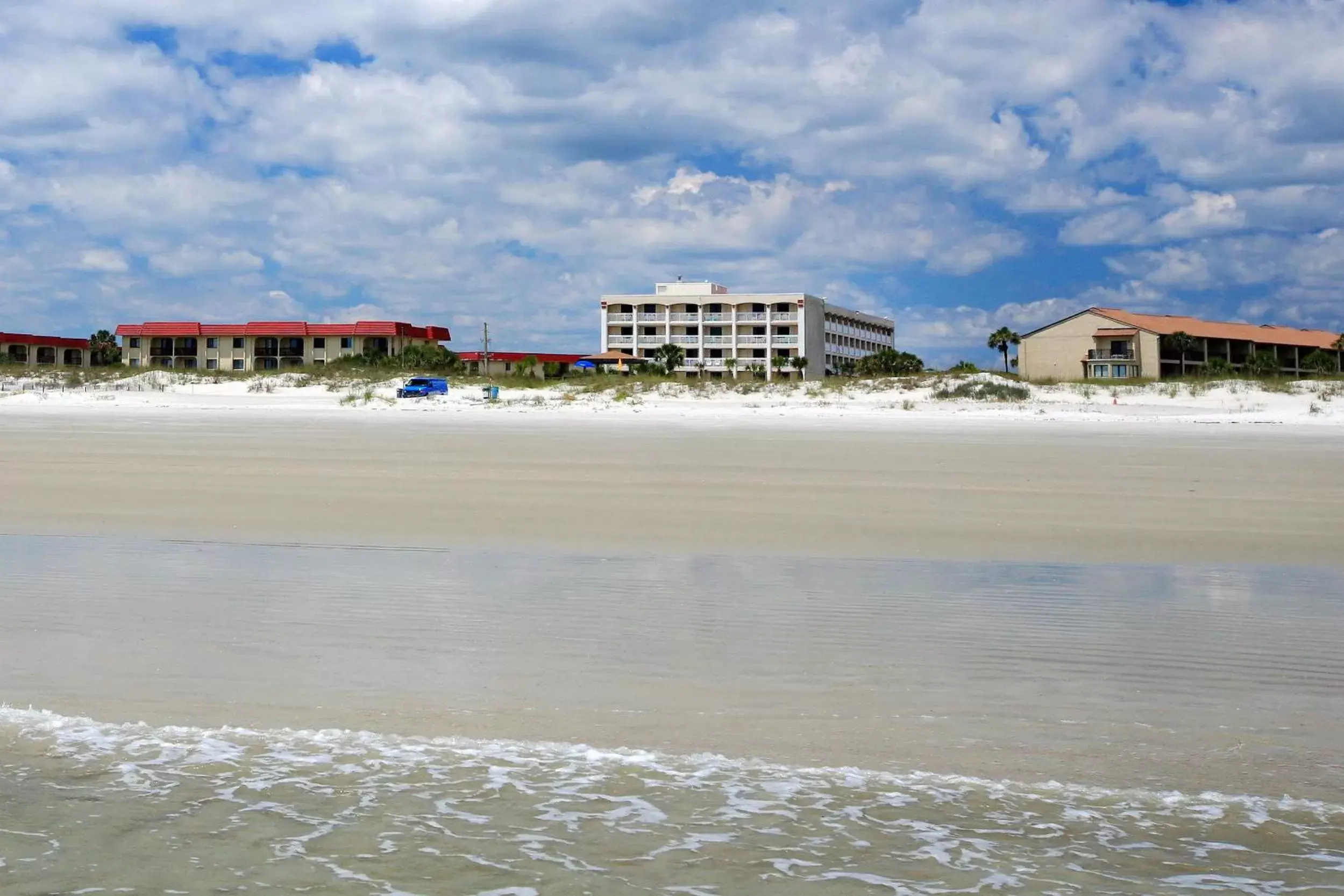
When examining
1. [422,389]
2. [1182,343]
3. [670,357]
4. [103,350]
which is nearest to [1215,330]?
[1182,343]

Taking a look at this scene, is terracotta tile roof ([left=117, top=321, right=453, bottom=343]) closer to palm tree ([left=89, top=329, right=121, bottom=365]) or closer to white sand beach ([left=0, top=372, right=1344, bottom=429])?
palm tree ([left=89, top=329, right=121, bottom=365])

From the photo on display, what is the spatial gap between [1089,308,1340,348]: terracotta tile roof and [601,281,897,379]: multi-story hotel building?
1387 inches

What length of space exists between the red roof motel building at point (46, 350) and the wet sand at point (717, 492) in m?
91.5

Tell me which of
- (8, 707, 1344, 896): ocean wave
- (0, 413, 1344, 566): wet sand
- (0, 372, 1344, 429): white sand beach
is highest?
(0, 372, 1344, 429): white sand beach

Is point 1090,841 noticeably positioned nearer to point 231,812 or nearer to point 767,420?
point 231,812

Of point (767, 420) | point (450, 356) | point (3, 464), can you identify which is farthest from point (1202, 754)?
point (450, 356)

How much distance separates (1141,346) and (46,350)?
95.4 m

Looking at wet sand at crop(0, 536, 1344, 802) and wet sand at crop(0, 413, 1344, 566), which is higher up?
wet sand at crop(0, 413, 1344, 566)

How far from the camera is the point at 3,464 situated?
1864 cm

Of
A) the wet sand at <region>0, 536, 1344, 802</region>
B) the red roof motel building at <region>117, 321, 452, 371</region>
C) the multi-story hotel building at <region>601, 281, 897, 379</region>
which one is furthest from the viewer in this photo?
the multi-story hotel building at <region>601, 281, 897, 379</region>

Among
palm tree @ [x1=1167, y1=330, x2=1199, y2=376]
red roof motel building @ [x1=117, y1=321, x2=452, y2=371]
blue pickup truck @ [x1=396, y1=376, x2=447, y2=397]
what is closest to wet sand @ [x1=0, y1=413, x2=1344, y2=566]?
blue pickup truck @ [x1=396, y1=376, x2=447, y2=397]

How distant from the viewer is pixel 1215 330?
96.5m

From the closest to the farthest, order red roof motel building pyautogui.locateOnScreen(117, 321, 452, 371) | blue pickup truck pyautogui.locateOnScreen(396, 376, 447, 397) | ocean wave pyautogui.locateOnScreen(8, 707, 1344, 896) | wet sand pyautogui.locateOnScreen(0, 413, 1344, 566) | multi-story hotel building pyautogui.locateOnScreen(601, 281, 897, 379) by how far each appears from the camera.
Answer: ocean wave pyautogui.locateOnScreen(8, 707, 1344, 896) → wet sand pyautogui.locateOnScreen(0, 413, 1344, 566) → blue pickup truck pyautogui.locateOnScreen(396, 376, 447, 397) → red roof motel building pyautogui.locateOnScreen(117, 321, 452, 371) → multi-story hotel building pyautogui.locateOnScreen(601, 281, 897, 379)

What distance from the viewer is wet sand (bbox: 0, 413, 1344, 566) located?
11453 mm
